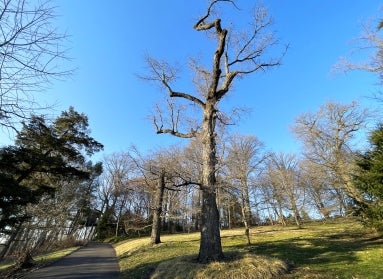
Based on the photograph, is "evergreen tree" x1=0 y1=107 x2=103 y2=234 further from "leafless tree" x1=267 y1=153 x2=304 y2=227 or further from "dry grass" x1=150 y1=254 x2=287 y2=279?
"leafless tree" x1=267 y1=153 x2=304 y2=227

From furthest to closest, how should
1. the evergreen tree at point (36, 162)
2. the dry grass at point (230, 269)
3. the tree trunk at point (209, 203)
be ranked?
the evergreen tree at point (36, 162), the tree trunk at point (209, 203), the dry grass at point (230, 269)

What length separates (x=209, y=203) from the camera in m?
9.64

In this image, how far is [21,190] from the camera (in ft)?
41.5

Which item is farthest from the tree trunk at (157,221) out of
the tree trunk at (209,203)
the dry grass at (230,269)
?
the dry grass at (230,269)

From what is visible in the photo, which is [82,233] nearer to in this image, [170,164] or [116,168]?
[116,168]

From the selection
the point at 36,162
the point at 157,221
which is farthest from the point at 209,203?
the point at 157,221

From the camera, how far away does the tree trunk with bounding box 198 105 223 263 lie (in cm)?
908

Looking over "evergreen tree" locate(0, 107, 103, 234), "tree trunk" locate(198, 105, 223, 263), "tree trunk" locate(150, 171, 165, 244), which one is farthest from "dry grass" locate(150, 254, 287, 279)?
"tree trunk" locate(150, 171, 165, 244)

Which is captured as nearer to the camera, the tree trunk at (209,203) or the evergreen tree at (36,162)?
the tree trunk at (209,203)

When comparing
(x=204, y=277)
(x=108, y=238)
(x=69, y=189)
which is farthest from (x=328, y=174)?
(x=108, y=238)

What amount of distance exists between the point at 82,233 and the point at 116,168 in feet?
40.3

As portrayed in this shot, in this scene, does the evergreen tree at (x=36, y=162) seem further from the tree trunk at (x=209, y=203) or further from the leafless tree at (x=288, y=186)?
the leafless tree at (x=288, y=186)

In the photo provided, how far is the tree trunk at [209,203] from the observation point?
908cm

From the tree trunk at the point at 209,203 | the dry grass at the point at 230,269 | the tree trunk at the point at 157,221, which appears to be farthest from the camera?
the tree trunk at the point at 157,221
